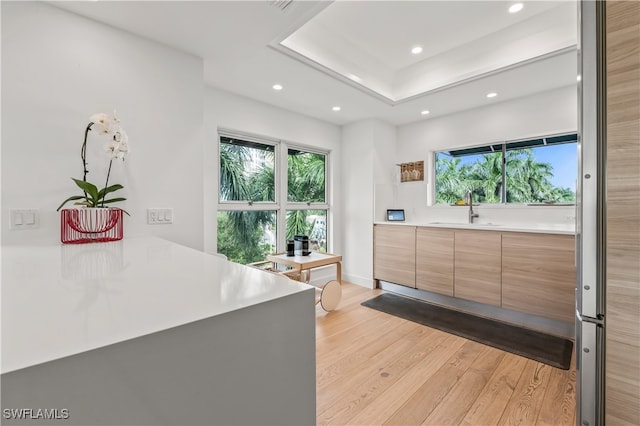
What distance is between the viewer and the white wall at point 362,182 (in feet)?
12.8

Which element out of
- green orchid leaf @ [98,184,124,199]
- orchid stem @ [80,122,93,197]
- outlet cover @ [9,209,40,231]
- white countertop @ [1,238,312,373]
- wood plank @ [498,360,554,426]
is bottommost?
wood plank @ [498,360,554,426]

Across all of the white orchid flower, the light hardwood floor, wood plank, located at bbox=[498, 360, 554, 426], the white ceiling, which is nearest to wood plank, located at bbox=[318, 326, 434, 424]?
the light hardwood floor

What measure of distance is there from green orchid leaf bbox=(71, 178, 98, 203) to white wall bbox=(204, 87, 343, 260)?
123cm

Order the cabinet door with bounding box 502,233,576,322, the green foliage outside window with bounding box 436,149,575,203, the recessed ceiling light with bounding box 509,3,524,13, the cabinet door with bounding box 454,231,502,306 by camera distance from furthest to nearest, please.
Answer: the green foliage outside window with bounding box 436,149,575,203 < the cabinet door with bounding box 454,231,502,306 < the cabinet door with bounding box 502,233,576,322 < the recessed ceiling light with bounding box 509,3,524,13

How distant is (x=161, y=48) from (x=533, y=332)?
397 centimetres

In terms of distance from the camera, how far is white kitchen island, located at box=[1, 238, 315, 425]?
35 centimetres

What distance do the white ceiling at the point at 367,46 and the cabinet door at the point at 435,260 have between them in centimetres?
159

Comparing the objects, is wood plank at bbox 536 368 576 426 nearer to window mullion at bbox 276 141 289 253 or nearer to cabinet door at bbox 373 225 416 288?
cabinet door at bbox 373 225 416 288

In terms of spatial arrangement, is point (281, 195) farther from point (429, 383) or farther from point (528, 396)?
point (528, 396)

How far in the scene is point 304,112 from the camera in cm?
367

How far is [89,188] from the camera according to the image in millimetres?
1592

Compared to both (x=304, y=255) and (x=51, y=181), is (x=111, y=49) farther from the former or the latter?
(x=304, y=255)

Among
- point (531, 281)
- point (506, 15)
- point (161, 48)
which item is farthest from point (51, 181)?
Result: point (531, 281)
